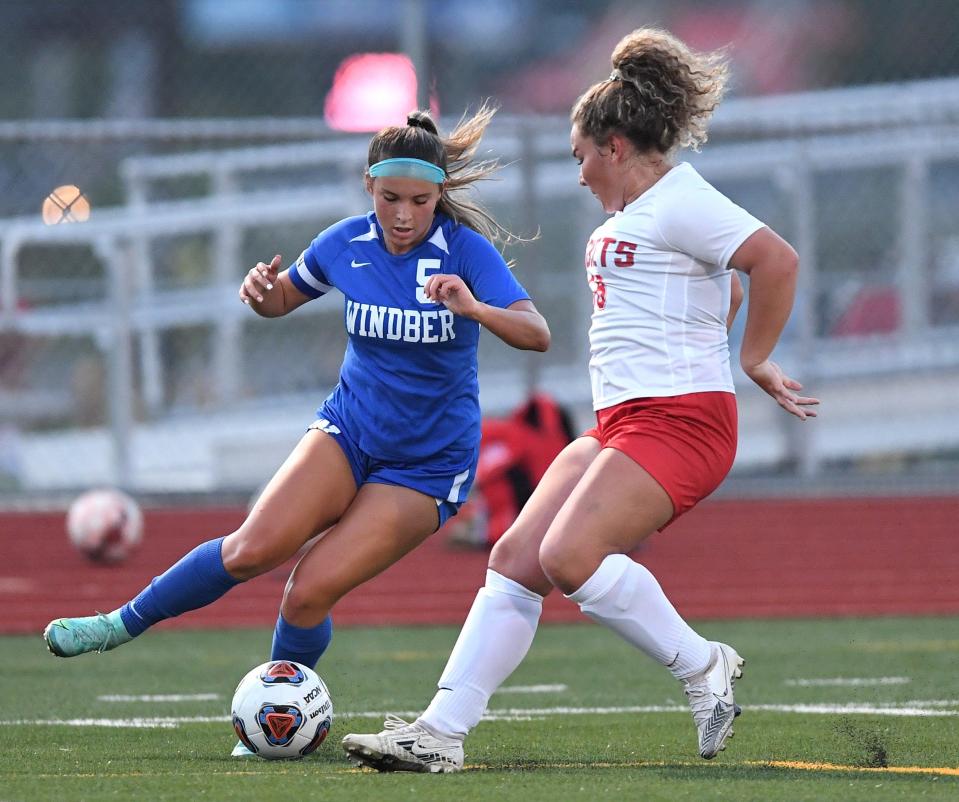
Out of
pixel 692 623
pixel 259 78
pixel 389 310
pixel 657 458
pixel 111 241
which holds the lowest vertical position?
pixel 692 623

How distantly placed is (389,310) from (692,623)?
4263 mm

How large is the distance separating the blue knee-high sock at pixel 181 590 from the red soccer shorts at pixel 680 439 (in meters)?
1.13

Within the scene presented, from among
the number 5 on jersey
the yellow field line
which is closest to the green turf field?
the yellow field line

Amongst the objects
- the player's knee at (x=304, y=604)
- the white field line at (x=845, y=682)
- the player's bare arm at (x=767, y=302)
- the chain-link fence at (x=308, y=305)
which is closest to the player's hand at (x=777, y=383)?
the player's bare arm at (x=767, y=302)

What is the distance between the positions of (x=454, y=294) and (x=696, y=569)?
632 centimetres

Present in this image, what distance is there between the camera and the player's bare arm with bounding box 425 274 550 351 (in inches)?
187

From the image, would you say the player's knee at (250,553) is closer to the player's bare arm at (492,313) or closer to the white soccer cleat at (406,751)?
the white soccer cleat at (406,751)

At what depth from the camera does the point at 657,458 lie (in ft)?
15.3

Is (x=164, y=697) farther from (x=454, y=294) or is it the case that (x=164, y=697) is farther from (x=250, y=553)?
(x=454, y=294)

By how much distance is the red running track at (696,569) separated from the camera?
31.2 ft

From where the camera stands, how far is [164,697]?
21.2 ft

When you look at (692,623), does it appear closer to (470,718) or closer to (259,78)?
(470,718)

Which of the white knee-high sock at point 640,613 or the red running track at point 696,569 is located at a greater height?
the white knee-high sock at point 640,613

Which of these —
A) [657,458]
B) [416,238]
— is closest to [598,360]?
[657,458]
